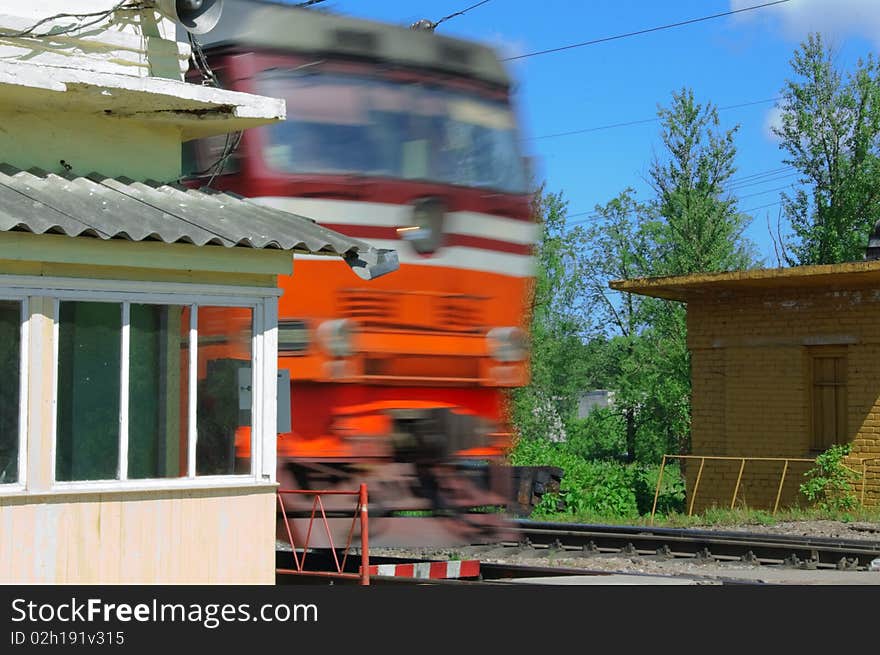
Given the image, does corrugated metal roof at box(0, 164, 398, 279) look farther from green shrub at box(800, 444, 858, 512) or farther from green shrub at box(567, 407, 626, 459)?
green shrub at box(567, 407, 626, 459)

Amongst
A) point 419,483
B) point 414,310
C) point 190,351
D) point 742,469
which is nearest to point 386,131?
point 414,310

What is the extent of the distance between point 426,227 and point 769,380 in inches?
460

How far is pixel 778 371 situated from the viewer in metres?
21.4

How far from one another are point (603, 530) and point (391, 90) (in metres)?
8.60

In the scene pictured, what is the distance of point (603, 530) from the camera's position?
17875 mm

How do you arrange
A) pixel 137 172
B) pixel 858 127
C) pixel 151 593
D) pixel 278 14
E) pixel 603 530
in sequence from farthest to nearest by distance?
pixel 858 127, pixel 603 530, pixel 278 14, pixel 137 172, pixel 151 593

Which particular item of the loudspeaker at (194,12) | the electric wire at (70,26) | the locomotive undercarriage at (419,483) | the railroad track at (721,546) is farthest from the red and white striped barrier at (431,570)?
the electric wire at (70,26)

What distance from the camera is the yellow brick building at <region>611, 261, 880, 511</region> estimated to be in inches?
799

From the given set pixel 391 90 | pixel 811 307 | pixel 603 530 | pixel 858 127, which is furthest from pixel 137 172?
pixel 858 127

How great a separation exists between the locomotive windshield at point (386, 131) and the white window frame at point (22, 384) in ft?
10.7

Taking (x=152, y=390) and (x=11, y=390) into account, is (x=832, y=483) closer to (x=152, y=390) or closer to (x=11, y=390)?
(x=152, y=390)

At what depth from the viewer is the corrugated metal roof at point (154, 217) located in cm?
767

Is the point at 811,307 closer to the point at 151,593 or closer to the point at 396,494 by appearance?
the point at 396,494

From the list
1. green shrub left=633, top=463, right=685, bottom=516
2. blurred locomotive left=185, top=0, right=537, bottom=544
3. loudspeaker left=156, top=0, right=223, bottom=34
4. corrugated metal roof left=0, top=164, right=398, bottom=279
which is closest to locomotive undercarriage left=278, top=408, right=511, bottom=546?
blurred locomotive left=185, top=0, right=537, bottom=544
